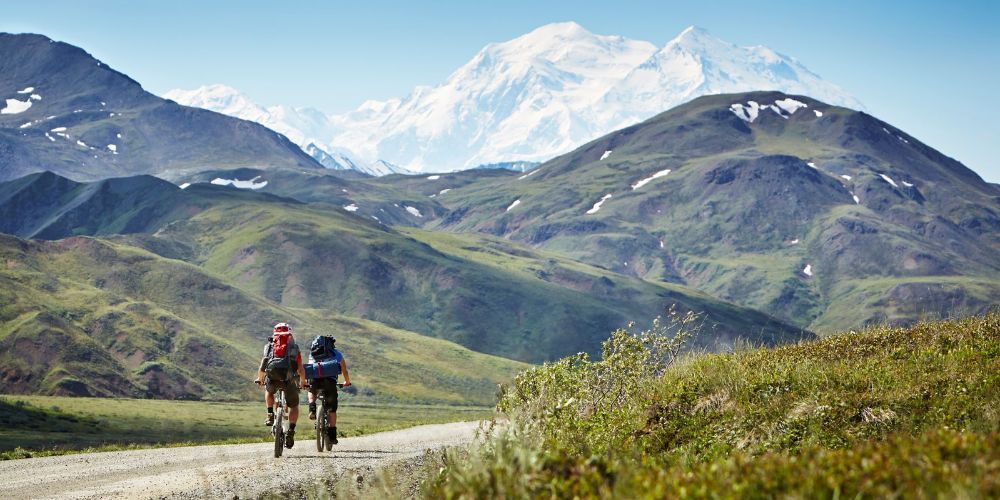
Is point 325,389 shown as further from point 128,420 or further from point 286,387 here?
point 128,420

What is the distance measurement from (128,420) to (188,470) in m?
105

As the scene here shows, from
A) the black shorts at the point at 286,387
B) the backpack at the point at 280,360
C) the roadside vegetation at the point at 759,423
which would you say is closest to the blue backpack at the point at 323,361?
the black shorts at the point at 286,387

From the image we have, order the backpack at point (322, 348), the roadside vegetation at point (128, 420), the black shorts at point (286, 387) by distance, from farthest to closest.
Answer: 1. the roadside vegetation at point (128, 420)
2. the backpack at point (322, 348)
3. the black shorts at point (286, 387)

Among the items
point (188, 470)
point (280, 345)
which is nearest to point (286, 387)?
point (280, 345)

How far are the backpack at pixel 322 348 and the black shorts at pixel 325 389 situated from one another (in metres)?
0.65

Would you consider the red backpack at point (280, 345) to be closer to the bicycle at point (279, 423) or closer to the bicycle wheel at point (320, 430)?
the bicycle at point (279, 423)

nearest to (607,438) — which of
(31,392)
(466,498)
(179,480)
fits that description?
(466,498)

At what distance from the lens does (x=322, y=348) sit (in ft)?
89.4

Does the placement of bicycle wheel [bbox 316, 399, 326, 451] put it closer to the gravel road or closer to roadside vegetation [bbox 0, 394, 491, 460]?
the gravel road

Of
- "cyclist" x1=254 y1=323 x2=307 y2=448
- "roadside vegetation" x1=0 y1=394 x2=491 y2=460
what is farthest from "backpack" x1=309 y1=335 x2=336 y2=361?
"roadside vegetation" x1=0 y1=394 x2=491 y2=460

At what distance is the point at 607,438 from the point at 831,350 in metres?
7.03

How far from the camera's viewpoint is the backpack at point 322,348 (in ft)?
88.7

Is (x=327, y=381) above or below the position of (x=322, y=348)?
below

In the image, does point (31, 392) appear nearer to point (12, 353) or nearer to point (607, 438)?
point (12, 353)
